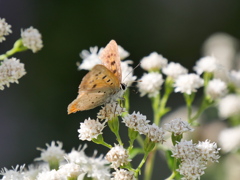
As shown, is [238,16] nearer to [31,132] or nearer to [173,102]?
[173,102]

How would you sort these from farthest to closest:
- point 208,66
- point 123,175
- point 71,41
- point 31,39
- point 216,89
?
1. point 71,41
2. point 208,66
3. point 216,89
4. point 31,39
5. point 123,175

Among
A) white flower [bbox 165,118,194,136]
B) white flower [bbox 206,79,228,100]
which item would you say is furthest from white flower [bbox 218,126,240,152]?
white flower [bbox 165,118,194,136]

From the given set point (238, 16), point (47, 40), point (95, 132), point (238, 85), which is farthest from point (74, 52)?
point (95, 132)

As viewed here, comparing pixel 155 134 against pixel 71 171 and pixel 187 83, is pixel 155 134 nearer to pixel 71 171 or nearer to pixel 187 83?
pixel 71 171

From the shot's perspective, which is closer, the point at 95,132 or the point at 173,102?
Answer: the point at 95,132

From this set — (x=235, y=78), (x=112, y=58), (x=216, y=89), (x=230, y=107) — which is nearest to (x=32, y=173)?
(x=112, y=58)

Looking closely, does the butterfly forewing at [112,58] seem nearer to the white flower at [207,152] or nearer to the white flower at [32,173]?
the white flower at [207,152]
